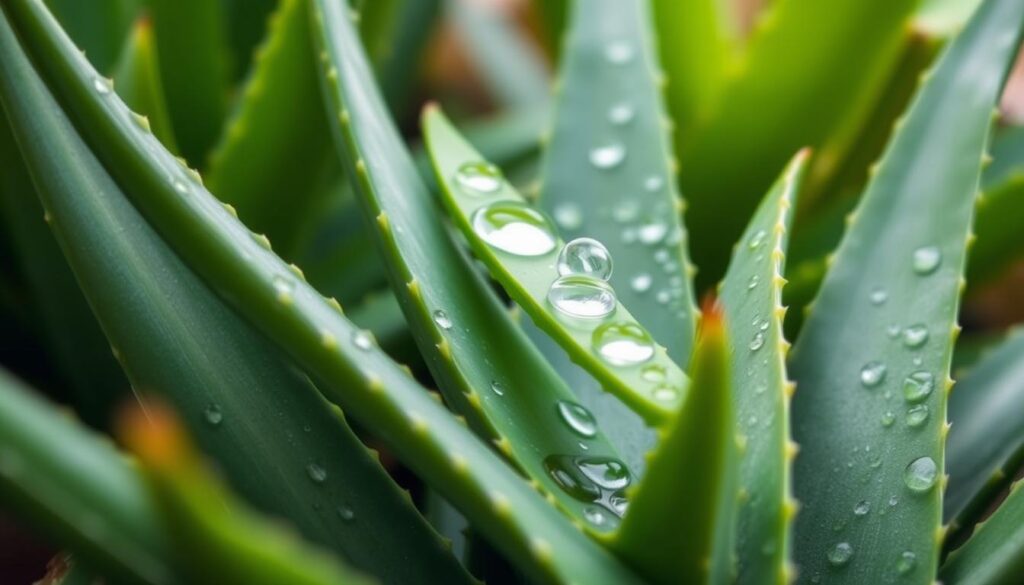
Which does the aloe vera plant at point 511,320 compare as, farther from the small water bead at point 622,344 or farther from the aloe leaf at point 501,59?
the aloe leaf at point 501,59

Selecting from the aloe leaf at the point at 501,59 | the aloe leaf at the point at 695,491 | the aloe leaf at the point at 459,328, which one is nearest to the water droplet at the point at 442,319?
the aloe leaf at the point at 459,328

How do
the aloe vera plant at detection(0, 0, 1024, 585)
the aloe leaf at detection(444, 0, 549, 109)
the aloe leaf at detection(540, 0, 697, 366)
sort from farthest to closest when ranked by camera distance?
the aloe leaf at detection(444, 0, 549, 109), the aloe leaf at detection(540, 0, 697, 366), the aloe vera plant at detection(0, 0, 1024, 585)

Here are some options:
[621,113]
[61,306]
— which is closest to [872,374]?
[621,113]

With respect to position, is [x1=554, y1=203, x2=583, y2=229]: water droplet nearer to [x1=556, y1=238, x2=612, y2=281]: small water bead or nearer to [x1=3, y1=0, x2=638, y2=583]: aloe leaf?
[x1=556, y1=238, x2=612, y2=281]: small water bead

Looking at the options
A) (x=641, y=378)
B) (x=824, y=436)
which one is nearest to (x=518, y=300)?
(x=641, y=378)

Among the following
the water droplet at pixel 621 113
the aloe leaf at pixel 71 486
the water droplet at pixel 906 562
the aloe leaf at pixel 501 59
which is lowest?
the aloe leaf at pixel 71 486

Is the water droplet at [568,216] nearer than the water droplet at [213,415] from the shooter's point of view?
No

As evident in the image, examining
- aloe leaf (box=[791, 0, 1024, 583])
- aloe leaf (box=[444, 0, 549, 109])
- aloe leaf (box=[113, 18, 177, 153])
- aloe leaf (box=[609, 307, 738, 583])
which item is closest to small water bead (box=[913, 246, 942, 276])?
aloe leaf (box=[791, 0, 1024, 583])
